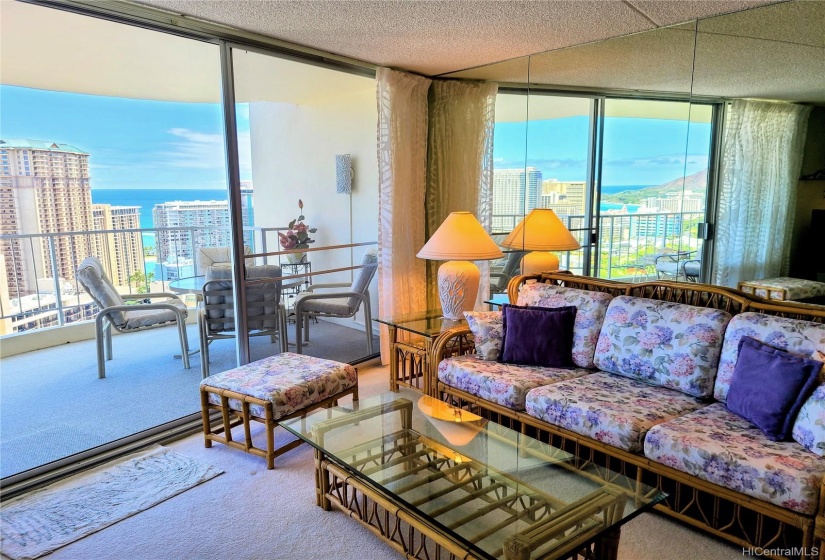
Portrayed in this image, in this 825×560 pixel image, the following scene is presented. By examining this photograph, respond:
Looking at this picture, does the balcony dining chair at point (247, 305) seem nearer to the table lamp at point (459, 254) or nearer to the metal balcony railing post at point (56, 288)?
the table lamp at point (459, 254)

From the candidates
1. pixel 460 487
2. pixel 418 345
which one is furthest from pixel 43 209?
pixel 460 487

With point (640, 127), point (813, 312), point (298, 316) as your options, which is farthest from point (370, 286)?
point (813, 312)

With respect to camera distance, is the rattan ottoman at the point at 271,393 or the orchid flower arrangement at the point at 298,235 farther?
the orchid flower arrangement at the point at 298,235

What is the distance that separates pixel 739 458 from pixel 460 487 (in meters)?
1.00

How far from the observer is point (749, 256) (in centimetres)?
271

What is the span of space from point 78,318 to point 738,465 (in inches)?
206

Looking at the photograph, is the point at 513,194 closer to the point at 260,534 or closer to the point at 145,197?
the point at 260,534

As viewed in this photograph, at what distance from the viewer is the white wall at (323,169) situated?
156 inches

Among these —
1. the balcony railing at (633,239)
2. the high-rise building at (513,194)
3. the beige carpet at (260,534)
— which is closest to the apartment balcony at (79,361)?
the beige carpet at (260,534)

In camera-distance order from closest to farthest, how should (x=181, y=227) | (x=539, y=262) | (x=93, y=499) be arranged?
(x=93, y=499) < (x=539, y=262) < (x=181, y=227)

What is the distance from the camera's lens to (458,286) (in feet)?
11.0

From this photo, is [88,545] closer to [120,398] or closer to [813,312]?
[120,398]

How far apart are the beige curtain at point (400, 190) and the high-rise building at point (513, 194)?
2.10ft

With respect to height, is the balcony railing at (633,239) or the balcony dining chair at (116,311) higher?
the balcony railing at (633,239)
